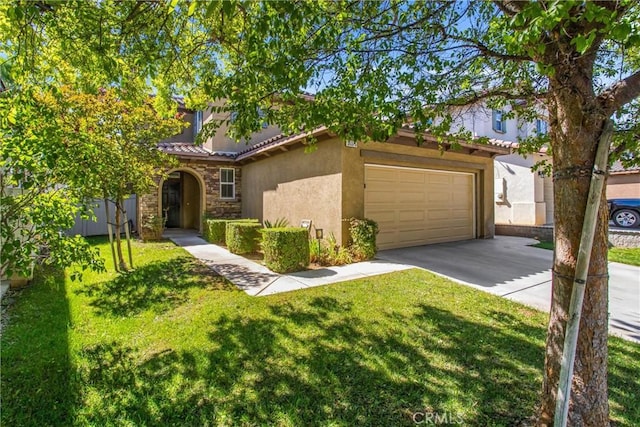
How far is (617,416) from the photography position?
8.84ft

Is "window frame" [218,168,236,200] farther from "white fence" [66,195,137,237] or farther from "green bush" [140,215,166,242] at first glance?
"white fence" [66,195,137,237]

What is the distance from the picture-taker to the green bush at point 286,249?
711 centimetres

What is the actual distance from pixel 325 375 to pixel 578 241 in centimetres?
254

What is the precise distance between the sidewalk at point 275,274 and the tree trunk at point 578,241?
4.33 metres

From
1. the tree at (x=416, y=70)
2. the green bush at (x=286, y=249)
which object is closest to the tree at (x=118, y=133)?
the tree at (x=416, y=70)

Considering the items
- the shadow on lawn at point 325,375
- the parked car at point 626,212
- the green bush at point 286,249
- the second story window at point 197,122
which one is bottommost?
the shadow on lawn at point 325,375

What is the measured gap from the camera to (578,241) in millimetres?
2201

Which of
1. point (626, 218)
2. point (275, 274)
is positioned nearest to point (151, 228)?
point (275, 274)

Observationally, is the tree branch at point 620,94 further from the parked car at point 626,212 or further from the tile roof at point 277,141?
the parked car at point 626,212

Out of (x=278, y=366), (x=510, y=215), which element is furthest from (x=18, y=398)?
(x=510, y=215)

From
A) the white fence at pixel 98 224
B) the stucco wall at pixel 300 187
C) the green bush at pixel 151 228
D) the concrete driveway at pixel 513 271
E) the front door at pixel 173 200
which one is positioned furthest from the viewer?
the front door at pixel 173 200

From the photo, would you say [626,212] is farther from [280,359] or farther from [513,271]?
[280,359]

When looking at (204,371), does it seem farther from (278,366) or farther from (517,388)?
(517,388)

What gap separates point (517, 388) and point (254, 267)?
19.4 feet
